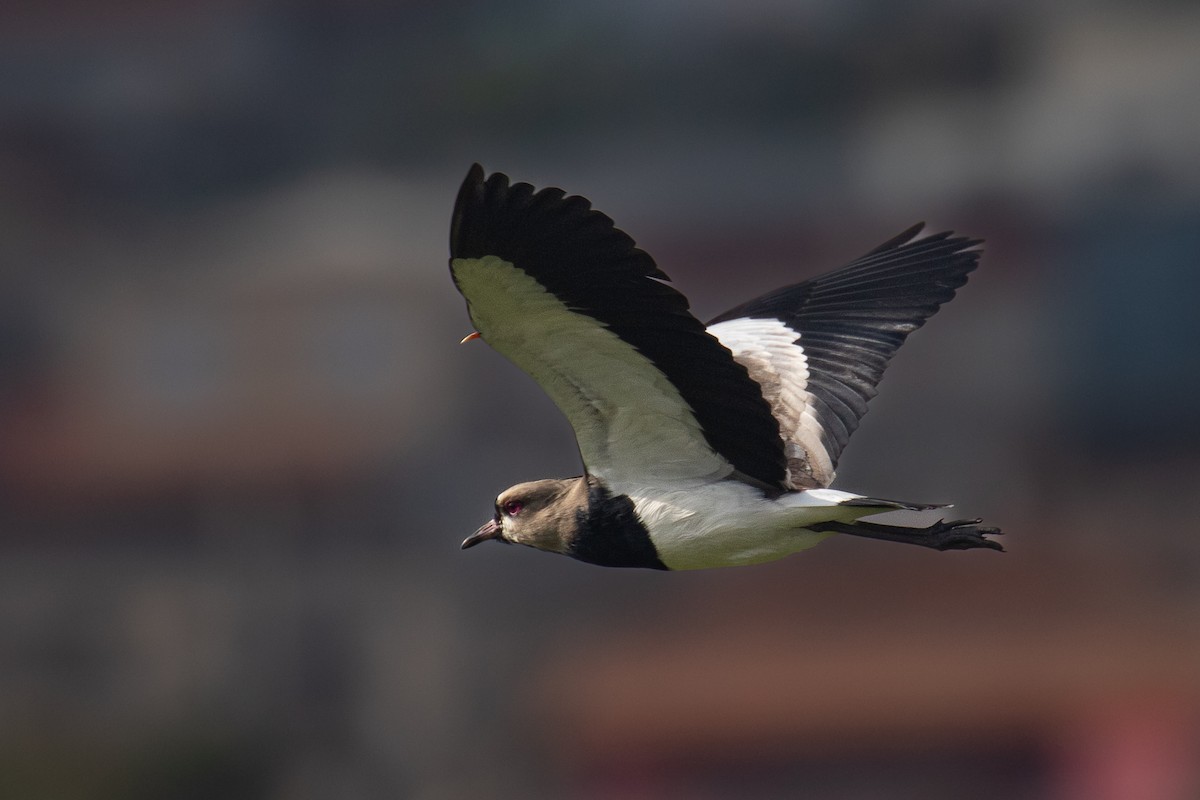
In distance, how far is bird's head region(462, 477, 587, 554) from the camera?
8141mm

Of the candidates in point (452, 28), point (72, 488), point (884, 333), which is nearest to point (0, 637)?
point (72, 488)

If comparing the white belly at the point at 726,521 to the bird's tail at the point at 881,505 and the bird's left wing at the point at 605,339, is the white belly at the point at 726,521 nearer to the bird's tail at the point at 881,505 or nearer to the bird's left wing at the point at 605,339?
the bird's left wing at the point at 605,339

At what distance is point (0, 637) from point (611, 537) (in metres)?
28.3

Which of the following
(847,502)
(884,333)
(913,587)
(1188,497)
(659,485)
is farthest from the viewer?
(1188,497)

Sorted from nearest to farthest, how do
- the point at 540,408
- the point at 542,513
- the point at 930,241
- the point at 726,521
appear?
the point at 726,521 → the point at 542,513 → the point at 930,241 → the point at 540,408

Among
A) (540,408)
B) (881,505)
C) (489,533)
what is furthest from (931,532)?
(540,408)

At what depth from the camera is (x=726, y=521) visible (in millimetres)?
7746

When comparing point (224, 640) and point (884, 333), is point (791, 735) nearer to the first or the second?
point (224, 640)

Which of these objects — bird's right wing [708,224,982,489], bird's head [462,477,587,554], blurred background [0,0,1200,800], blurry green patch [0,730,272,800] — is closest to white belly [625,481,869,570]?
bird's head [462,477,587,554]

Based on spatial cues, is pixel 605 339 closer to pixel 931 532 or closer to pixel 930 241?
pixel 931 532

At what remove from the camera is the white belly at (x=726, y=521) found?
7703 mm

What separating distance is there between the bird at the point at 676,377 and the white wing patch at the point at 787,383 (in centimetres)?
1

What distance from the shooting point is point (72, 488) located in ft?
136

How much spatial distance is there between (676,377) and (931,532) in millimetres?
1213
